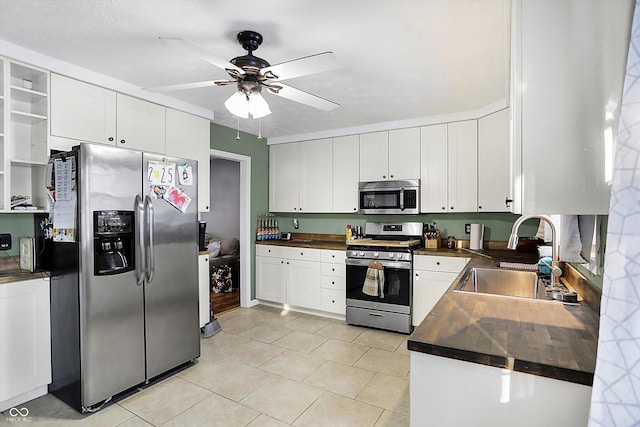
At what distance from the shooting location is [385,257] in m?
3.75

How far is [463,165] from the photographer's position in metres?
3.73

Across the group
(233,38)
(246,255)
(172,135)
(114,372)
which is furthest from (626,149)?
(246,255)

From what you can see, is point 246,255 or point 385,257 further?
point 246,255

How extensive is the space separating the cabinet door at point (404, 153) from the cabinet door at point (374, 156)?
6 centimetres

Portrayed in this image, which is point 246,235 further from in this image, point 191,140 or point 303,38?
point 303,38

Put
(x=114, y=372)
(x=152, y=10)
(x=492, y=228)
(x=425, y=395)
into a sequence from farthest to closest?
1. (x=492, y=228)
2. (x=114, y=372)
3. (x=152, y=10)
4. (x=425, y=395)

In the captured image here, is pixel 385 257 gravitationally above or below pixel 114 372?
above

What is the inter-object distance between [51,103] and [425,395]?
3020 mm

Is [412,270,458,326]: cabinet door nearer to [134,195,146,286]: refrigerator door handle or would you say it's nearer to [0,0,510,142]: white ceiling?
[0,0,510,142]: white ceiling

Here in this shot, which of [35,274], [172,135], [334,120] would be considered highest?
[334,120]

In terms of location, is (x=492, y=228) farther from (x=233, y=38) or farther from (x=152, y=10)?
(x=152, y=10)

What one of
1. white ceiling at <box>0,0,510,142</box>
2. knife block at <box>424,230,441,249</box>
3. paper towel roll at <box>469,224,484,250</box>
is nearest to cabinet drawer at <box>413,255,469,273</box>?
knife block at <box>424,230,441,249</box>

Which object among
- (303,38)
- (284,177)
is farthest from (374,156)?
(303,38)

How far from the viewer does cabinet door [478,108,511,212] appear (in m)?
3.34
